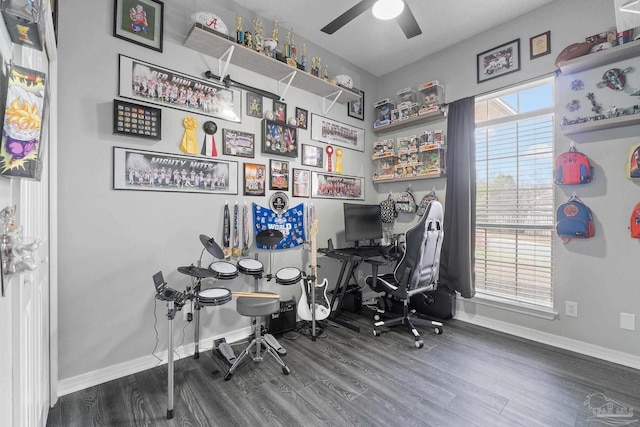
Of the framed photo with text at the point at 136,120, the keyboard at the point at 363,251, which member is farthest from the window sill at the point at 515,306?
the framed photo with text at the point at 136,120

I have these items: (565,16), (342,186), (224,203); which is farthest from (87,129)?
(565,16)

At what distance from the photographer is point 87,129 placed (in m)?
1.93

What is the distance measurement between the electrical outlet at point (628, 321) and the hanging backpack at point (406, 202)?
194cm

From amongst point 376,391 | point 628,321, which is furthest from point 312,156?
point 628,321

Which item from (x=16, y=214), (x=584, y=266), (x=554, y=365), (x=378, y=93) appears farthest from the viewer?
A: (x=378, y=93)

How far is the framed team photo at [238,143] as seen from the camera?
2549mm

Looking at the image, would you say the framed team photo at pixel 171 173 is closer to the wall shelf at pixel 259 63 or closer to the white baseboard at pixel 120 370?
the wall shelf at pixel 259 63

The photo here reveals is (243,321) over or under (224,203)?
under

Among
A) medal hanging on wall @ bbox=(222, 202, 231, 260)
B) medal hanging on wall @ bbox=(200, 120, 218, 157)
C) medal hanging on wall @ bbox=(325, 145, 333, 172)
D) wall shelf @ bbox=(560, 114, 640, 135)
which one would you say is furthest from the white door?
wall shelf @ bbox=(560, 114, 640, 135)

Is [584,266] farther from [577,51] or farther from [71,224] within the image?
[71,224]

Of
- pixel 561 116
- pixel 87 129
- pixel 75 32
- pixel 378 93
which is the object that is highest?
pixel 378 93

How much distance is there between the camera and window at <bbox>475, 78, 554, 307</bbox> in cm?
268

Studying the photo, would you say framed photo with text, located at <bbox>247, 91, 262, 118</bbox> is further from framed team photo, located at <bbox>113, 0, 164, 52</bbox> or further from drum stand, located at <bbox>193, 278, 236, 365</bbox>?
drum stand, located at <bbox>193, 278, 236, 365</bbox>

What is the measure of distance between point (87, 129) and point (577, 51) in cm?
374
